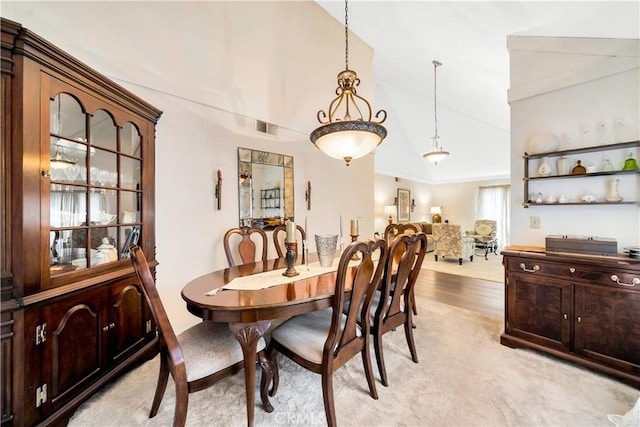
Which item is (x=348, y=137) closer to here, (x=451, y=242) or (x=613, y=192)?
(x=613, y=192)

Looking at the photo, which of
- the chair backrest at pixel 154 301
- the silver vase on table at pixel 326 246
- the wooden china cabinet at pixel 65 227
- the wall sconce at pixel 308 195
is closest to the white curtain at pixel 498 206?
the wall sconce at pixel 308 195

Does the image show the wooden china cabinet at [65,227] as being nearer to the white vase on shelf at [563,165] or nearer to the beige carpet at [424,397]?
the beige carpet at [424,397]

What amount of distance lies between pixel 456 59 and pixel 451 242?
3911 mm

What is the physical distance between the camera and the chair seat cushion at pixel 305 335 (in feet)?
4.69

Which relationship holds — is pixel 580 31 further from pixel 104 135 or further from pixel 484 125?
pixel 484 125

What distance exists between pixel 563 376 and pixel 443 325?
0.96 metres

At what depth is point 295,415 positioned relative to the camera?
1489 mm

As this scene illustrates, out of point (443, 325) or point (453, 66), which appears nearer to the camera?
point (443, 325)

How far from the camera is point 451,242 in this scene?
5.91 meters

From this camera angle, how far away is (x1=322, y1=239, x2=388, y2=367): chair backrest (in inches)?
50.8

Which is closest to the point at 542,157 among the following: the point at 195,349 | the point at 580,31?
the point at 580,31

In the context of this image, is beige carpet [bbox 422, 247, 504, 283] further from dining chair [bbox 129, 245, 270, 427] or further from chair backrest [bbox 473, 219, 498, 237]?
dining chair [bbox 129, 245, 270, 427]

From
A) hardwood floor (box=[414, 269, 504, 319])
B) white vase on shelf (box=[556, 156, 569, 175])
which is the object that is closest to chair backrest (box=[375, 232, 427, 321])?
white vase on shelf (box=[556, 156, 569, 175])

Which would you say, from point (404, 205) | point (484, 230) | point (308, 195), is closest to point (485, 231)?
point (484, 230)
